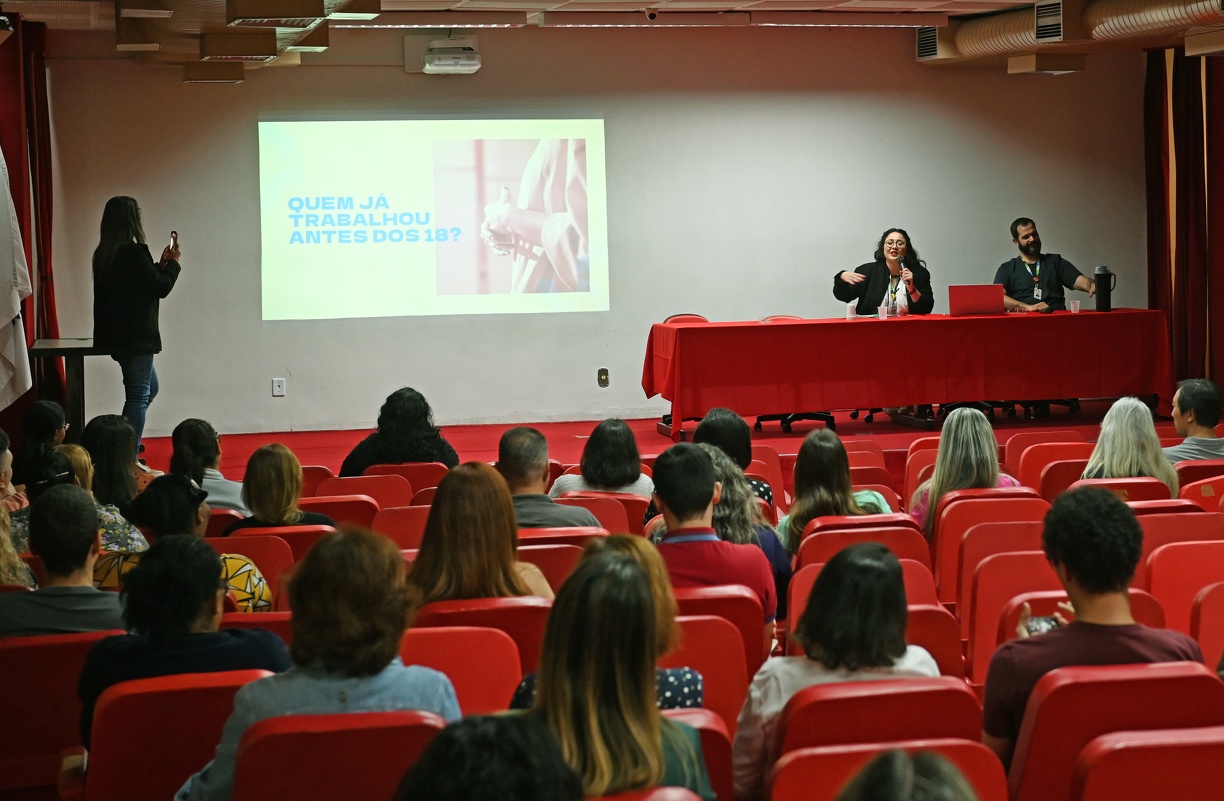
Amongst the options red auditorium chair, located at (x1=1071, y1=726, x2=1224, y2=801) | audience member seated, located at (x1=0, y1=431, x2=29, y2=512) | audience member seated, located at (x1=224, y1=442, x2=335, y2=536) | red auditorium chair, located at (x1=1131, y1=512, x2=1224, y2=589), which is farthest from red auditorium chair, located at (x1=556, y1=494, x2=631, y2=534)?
red auditorium chair, located at (x1=1071, y1=726, x2=1224, y2=801)

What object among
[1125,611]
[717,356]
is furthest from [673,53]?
[1125,611]

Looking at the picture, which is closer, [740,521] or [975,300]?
[740,521]

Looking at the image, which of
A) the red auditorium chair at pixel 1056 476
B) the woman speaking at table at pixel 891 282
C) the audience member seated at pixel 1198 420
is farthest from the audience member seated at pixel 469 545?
the woman speaking at table at pixel 891 282

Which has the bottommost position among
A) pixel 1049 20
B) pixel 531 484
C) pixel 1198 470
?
pixel 1198 470

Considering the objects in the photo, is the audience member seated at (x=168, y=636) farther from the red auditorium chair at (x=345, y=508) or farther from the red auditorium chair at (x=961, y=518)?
the red auditorium chair at (x=961, y=518)

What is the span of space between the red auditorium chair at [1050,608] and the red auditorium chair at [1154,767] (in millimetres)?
793

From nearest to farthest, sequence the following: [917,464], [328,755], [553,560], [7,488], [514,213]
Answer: [328,755], [553,560], [7,488], [917,464], [514,213]

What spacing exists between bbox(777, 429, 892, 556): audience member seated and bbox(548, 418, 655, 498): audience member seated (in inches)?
27.2

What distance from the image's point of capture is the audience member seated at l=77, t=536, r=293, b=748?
256cm

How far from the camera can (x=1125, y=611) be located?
2.58 m

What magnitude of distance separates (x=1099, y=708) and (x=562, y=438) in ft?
25.5

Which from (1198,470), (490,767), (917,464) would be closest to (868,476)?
(917,464)

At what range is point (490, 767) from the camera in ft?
3.79

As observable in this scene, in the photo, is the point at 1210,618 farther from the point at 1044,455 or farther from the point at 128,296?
the point at 128,296
